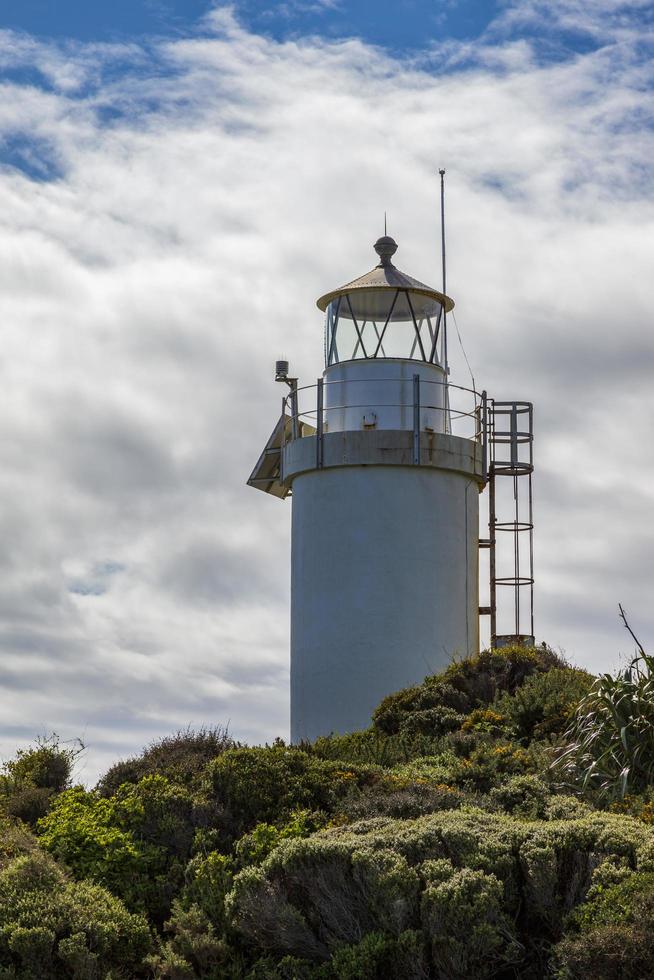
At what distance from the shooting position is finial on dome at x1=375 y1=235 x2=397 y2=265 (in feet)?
82.9

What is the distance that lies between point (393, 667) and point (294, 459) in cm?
386

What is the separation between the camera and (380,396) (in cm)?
2403

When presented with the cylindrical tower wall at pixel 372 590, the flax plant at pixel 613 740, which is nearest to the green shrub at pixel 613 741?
the flax plant at pixel 613 740

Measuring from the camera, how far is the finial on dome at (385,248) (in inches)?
995

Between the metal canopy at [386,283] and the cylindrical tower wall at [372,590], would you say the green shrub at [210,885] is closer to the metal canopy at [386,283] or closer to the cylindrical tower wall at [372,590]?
the cylindrical tower wall at [372,590]

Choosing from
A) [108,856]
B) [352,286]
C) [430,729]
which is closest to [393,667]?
[430,729]

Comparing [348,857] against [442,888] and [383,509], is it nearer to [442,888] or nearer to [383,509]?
[442,888]

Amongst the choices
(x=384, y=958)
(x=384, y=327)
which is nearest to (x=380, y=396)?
(x=384, y=327)

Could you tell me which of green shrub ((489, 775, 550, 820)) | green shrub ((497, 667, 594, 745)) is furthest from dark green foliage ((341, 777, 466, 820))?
green shrub ((497, 667, 594, 745))

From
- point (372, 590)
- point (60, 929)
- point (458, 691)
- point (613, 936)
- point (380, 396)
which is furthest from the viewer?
point (380, 396)

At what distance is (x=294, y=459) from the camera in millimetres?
24062

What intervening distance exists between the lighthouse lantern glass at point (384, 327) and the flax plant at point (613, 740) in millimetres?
9806

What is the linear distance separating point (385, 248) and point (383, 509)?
4982 mm

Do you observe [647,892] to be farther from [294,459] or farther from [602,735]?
[294,459]
